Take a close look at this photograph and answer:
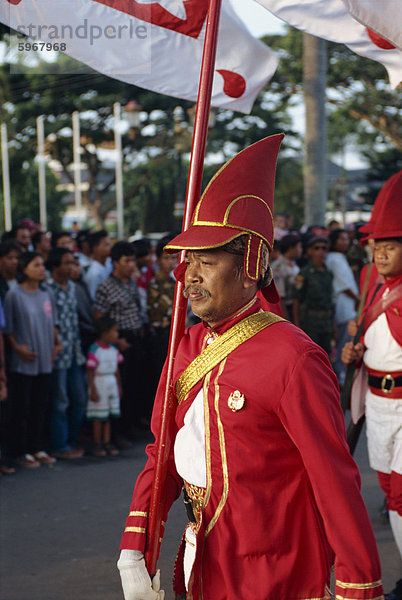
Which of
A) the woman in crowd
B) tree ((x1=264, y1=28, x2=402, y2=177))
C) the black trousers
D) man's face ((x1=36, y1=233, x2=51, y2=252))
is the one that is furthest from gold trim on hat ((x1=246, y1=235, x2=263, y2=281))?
tree ((x1=264, y1=28, x2=402, y2=177))

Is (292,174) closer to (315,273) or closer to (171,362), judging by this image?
(315,273)

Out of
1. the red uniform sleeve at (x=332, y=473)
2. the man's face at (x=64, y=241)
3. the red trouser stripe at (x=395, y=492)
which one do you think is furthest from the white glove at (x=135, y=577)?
the man's face at (x=64, y=241)

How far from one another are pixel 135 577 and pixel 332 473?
0.69 metres

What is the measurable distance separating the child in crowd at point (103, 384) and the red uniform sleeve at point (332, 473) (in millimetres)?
5407

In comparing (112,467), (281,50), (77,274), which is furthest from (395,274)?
(281,50)

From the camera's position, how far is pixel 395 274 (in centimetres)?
468

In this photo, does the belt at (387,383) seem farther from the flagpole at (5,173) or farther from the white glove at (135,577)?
the flagpole at (5,173)

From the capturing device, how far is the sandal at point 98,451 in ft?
24.8

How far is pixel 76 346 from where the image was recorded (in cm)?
762

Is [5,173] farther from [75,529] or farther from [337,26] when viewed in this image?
[337,26]

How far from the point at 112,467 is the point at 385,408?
3207 mm

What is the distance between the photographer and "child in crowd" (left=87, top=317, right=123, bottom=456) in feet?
24.8

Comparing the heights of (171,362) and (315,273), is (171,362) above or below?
above

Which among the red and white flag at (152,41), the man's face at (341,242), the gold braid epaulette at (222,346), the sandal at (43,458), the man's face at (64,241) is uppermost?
the red and white flag at (152,41)
